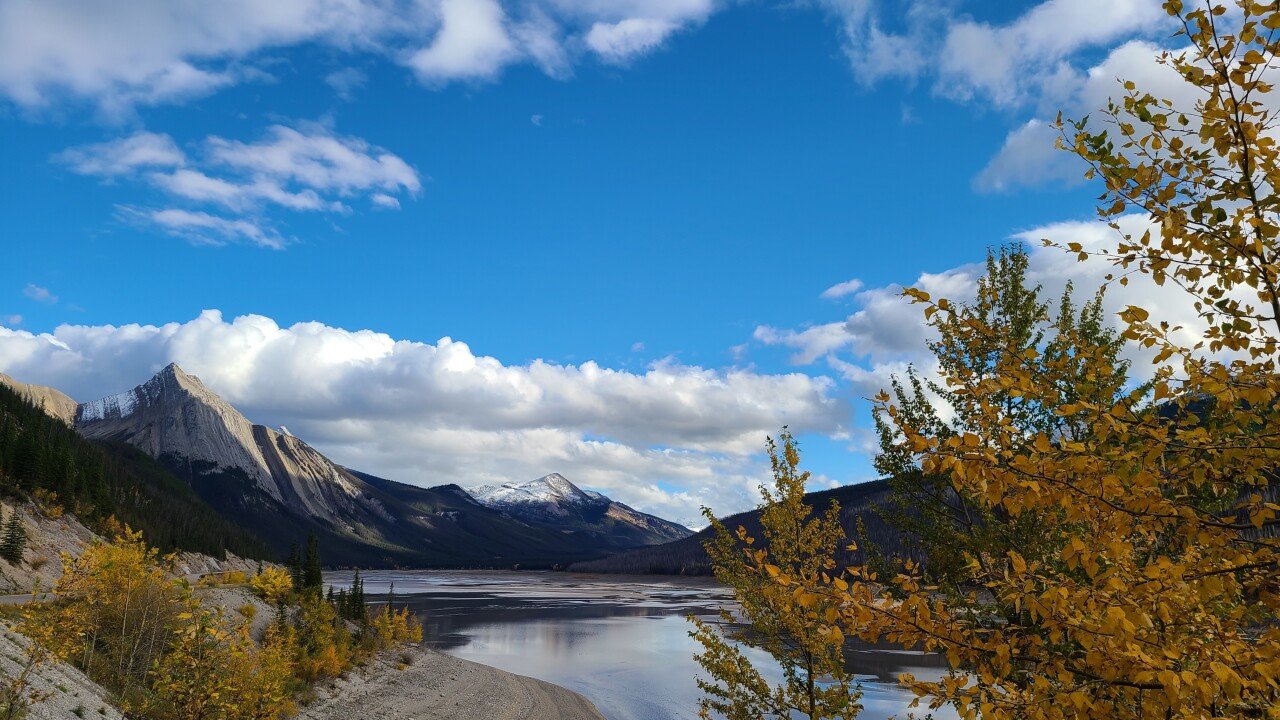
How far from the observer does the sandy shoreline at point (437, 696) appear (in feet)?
94.1

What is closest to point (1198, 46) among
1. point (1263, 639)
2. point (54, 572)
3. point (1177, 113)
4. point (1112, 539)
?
point (1177, 113)

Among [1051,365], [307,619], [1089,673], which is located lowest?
[307,619]

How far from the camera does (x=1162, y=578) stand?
304cm

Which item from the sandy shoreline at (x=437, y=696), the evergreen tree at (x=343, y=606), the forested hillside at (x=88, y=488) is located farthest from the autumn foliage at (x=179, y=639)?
the forested hillside at (x=88, y=488)

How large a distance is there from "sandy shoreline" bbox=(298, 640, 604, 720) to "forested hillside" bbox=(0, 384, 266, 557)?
124 feet

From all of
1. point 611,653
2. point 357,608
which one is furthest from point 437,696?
point 611,653

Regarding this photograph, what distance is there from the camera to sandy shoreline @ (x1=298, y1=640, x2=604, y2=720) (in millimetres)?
28688

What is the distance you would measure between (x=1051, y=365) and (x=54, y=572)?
5373 centimetres

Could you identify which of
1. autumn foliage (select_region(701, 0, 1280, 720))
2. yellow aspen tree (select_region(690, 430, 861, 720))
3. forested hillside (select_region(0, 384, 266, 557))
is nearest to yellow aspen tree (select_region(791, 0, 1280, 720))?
autumn foliage (select_region(701, 0, 1280, 720))

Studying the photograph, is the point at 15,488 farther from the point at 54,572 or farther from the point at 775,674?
the point at 775,674

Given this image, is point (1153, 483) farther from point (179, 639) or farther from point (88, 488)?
point (88, 488)

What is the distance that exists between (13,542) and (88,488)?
36.2 m

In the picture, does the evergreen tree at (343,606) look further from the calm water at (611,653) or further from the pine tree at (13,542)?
the pine tree at (13,542)

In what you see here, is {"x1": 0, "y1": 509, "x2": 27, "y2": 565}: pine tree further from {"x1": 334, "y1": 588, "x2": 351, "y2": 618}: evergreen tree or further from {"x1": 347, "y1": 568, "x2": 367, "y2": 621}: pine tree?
{"x1": 347, "y1": 568, "x2": 367, "y2": 621}: pine tree
